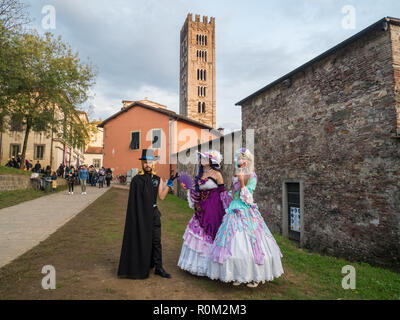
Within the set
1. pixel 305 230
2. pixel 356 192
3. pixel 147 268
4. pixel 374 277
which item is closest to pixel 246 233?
pixel 147 268

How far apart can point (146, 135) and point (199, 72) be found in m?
30.7

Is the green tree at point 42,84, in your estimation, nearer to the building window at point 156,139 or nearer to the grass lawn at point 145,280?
the building window at point 156,139

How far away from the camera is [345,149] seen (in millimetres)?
7449

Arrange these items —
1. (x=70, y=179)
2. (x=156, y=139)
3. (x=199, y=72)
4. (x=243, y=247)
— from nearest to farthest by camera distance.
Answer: (x=243, y=247) < (x=70, y=179) < (x=156, y=139) < (x=199, y=72)

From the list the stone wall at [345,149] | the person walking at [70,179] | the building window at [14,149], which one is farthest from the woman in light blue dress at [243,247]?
the building window at [14,149]

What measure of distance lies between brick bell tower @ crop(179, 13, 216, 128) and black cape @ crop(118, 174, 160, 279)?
4648 cm

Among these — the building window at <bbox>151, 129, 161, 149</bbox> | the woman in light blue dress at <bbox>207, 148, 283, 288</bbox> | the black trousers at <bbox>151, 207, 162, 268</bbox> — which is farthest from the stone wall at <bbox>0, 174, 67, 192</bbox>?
the woman in light blue dress at <bbox>207, 148, 283, 288</bbox>

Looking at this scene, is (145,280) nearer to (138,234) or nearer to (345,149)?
(138,234)

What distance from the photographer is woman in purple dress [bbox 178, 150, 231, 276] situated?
399 centimetres

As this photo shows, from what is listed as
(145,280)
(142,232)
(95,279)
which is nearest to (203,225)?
(142,232)

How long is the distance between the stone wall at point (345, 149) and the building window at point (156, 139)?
51.8 ft

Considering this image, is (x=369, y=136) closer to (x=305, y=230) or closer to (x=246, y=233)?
(x=305, y=230)

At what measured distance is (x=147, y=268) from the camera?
155 inches

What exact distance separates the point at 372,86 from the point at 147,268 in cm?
676
